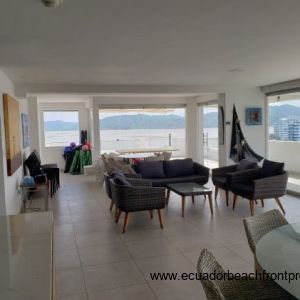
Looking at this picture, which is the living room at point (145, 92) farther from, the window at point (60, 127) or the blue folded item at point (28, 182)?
the window at point (60, 127)

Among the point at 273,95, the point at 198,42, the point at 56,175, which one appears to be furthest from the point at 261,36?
the point at 56,175

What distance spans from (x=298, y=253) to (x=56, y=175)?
20.4ft

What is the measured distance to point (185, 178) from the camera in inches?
254

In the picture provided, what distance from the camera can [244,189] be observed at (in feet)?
17.6

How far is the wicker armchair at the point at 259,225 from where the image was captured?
7.69ft

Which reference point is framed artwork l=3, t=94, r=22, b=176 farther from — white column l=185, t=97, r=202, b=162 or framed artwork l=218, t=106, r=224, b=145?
white column l=185, t=97, r=202, b=162

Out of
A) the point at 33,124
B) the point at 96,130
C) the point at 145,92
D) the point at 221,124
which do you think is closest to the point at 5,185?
the point at 145,92

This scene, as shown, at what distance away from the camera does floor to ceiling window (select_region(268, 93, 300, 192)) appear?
294 inches

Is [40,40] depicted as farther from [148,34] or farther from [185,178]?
[185,178]

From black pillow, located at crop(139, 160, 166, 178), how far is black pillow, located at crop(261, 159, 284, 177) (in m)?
1.97

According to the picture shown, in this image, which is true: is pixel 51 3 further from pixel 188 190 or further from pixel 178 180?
pixel 178 180

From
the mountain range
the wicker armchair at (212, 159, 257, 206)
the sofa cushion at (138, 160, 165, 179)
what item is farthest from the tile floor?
the mountain range

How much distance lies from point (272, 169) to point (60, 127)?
7642mm

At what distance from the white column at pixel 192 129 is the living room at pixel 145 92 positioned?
2450 mm
